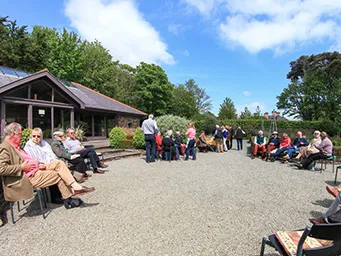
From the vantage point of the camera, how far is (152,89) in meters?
35.7

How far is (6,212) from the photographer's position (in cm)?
384

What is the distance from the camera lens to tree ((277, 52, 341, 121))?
34.5 m

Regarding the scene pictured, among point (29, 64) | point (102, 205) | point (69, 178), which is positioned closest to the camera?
point (69, 178)

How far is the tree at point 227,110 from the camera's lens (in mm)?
41375

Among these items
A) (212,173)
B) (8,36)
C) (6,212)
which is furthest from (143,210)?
(8,36)

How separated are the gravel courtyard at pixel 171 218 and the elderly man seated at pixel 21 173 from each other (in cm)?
50

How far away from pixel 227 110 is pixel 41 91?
35600 mm

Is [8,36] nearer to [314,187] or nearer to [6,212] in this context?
[6,212]

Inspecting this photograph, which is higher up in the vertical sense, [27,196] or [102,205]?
[27,196]

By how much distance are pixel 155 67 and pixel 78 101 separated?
25.2 m

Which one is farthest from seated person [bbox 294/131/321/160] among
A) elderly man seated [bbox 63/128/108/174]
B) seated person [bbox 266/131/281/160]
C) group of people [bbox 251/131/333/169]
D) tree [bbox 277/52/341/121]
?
tree [bbox 277/52/341/121]

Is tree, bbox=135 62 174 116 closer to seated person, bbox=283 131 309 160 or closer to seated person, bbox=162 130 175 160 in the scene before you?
seated person, bbox=162 130 175 160

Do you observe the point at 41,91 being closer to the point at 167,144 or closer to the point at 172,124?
the point at 167,144

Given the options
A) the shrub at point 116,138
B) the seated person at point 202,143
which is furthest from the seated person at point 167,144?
the seated person at point 202,143
